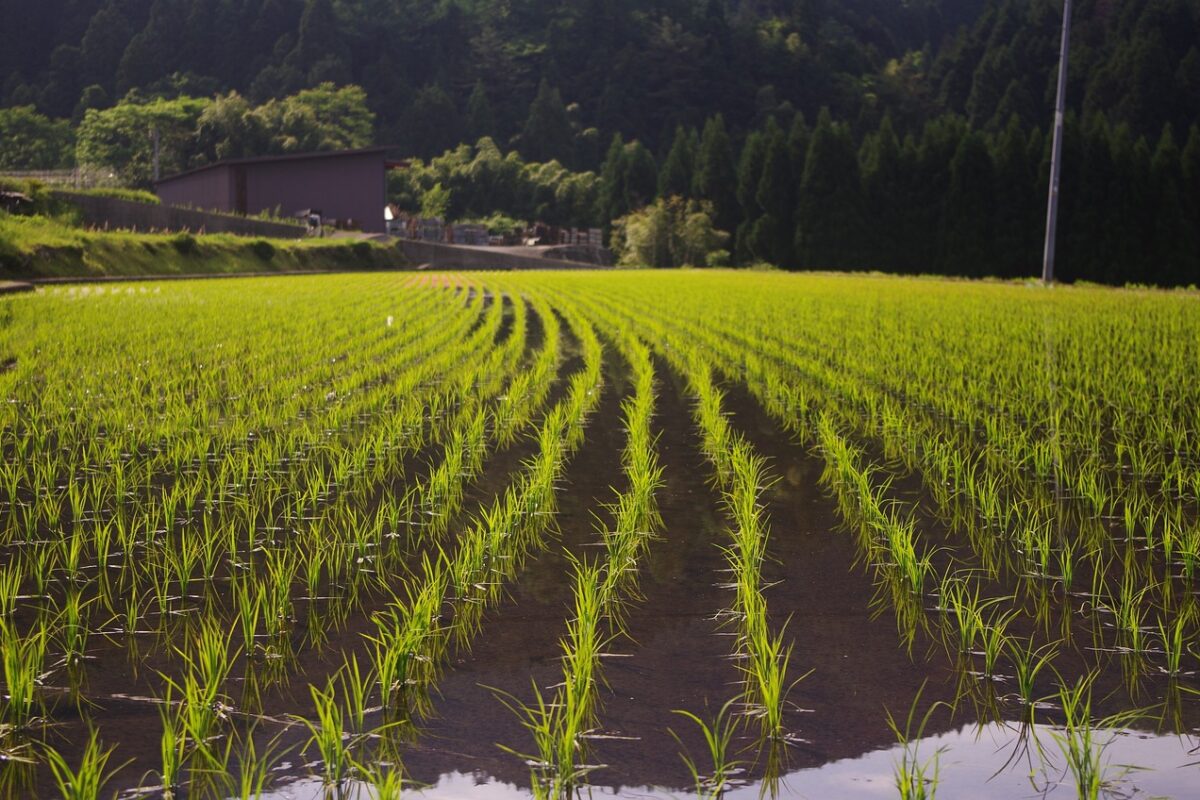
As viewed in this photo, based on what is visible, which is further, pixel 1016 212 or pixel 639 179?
pixel 639 179

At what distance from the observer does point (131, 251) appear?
26.2 meters

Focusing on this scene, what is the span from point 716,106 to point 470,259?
4147cm

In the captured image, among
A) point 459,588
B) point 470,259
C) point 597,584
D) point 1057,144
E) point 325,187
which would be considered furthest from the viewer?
point 325,187

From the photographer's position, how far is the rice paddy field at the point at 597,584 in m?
2.67

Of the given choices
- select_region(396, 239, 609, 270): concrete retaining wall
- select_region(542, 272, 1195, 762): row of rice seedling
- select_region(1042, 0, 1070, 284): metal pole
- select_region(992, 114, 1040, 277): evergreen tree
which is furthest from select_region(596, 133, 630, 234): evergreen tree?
select_region(542, 272, 1195, 762): row of rice seedling

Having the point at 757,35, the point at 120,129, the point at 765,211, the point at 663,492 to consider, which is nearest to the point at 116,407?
the point at 663,492

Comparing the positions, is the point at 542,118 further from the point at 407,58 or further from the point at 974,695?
the point at 974,695

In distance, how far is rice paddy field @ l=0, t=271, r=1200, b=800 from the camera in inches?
105

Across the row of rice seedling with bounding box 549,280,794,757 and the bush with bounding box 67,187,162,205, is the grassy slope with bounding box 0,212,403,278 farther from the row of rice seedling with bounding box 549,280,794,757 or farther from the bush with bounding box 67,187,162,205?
the row of rice seedling with bounding box 549,280,794,757

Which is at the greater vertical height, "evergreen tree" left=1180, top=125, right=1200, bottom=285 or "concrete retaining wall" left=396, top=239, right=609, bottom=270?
"evergreen tree" left=1180, top=125, right=1200, bottom=285

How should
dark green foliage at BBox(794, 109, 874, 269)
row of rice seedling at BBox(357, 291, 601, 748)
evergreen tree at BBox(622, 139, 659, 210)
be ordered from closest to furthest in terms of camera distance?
row of rice seedling at BBox(357, 291, 601, 748) < dark green foliage at BBox(794, 109, 874, 269) < evergreen tree at BBox(622, 139, 659, 210)

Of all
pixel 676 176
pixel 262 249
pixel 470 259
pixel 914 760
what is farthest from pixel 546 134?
pixel 914 760

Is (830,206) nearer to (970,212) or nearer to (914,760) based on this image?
(970,212)

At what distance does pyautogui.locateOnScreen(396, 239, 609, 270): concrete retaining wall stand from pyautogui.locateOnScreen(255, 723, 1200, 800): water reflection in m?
41.0
